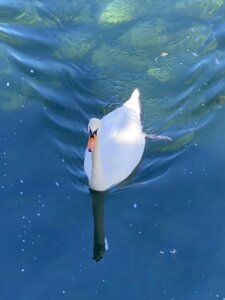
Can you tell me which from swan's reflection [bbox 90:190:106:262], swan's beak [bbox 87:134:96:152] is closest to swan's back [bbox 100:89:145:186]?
swan's reflection [bbox 90:190:106:262]

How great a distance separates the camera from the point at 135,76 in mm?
9836

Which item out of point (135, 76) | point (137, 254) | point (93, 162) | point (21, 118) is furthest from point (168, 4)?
point (137, 254)

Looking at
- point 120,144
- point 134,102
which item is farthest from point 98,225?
point 134,102

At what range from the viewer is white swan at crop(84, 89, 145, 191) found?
797 cm

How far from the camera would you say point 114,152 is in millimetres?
8141

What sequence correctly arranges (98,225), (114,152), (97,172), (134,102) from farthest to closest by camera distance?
(134,102) → (114,152) → (97,172) → (98,225)

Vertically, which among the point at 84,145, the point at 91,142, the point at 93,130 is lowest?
the point at 84,145

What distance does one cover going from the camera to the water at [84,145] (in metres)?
7.34

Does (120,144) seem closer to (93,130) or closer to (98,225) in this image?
(93,130)

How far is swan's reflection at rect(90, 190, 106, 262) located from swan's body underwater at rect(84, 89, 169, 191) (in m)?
0.10


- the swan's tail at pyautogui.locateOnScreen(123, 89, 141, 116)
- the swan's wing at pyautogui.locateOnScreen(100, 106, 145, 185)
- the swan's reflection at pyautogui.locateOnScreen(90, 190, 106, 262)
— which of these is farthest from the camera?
the swan's tail at pyautogui.locateOnScreen(123, 89, 141, 116)

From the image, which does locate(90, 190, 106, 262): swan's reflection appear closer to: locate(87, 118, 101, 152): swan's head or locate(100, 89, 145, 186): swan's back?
locate(100, 89, 145, 186): swan's back

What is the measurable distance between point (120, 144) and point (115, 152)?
0.14 m

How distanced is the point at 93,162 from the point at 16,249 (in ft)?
4.13
